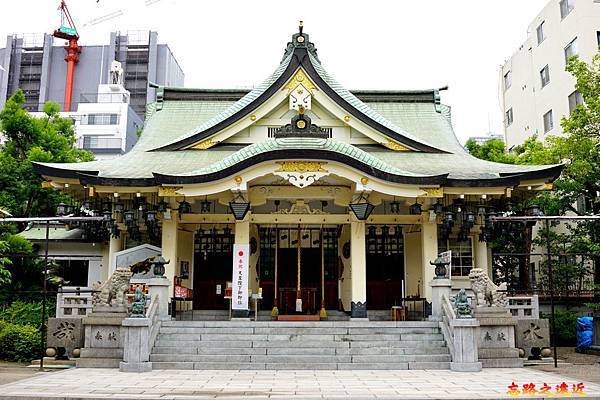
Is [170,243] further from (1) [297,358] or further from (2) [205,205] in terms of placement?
(1) [297,358]

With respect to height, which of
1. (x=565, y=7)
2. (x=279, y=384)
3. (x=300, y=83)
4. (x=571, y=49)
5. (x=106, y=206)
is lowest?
(x=279, y=384)

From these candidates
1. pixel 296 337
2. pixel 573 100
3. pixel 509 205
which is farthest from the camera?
pixel 573 100

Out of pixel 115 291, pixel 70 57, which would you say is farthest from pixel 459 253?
Result: pixel 70 57

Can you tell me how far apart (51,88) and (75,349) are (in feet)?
221

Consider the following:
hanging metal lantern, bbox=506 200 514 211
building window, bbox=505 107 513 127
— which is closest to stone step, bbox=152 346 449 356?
hanging metal lantern, bbox=506 200 514 211

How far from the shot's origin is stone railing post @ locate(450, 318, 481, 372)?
528 inches

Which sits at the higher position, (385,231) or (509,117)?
(509,117)

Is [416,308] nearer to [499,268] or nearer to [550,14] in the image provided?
[499,268]

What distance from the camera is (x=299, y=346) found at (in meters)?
14.4

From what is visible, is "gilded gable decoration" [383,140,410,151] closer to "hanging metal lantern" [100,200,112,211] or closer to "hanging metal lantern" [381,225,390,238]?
"hanging metal lantern" [381,225,390,238]

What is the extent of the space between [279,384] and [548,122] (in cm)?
2780

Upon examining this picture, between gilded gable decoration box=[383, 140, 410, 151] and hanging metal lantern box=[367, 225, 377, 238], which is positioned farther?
gilded gable decoration box=[383, 140, 410, 151]

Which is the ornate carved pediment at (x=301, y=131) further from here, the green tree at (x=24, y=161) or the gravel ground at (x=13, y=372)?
the green tree at (x=24, y=161)

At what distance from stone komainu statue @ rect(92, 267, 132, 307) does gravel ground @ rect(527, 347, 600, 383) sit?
1091cm
